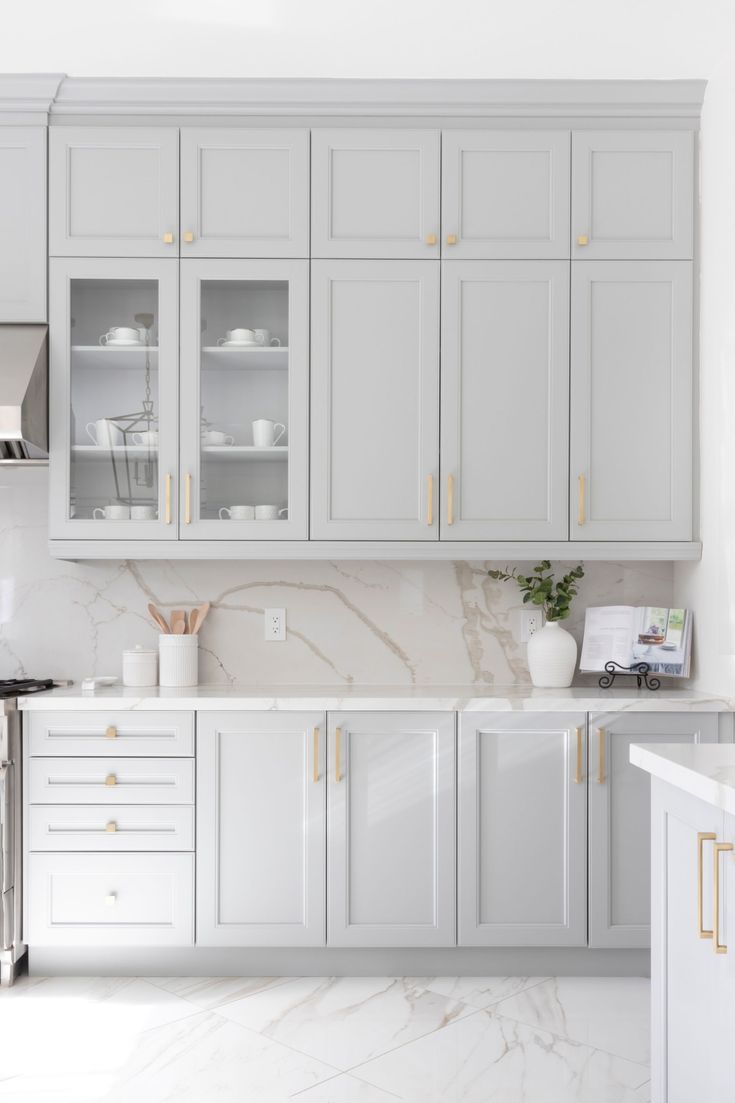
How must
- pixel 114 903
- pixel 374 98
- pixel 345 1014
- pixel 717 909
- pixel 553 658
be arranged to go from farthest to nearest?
pixel 553 658, pixel 374 98, pixel 114 903, pixel 345 1014, pixel 717 909

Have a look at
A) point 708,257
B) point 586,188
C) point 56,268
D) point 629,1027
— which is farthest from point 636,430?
point 56,268

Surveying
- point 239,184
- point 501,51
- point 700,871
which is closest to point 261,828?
point 700,871

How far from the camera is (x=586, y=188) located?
2.87m

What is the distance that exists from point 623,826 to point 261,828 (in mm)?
1121

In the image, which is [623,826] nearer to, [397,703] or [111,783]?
[397,703]

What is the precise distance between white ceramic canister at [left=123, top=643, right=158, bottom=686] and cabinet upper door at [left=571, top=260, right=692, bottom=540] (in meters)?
1.54

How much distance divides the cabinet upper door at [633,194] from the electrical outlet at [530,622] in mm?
1252

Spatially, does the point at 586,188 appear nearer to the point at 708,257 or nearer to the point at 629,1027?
the point at 708,257

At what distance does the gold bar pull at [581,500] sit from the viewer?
9.36 ft

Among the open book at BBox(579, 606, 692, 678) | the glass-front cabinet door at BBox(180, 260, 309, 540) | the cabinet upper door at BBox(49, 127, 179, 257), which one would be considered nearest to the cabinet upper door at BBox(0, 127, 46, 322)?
the cabinet upper door at BBox(49, 127, 179, 257)

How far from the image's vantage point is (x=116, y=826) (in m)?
2.67

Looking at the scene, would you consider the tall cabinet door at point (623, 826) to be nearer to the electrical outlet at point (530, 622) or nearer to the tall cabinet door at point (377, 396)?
the electrical outlet at point (530, 622)

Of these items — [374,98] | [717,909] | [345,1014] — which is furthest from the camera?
[374,98]

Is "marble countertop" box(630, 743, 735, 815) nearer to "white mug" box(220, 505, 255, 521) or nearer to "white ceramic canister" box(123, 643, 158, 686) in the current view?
"white mug" box(220, 505, 255, 521)
